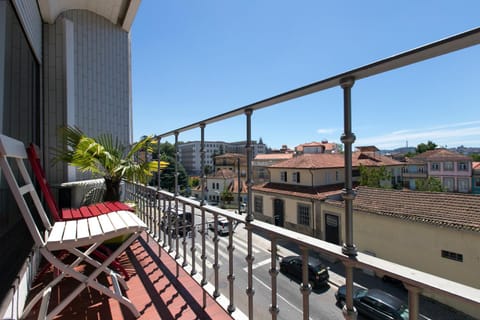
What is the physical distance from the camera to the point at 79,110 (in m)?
4.16

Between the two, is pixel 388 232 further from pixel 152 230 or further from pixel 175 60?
pixel 175 60

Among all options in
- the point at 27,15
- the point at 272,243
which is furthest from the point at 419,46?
the point at 27,15

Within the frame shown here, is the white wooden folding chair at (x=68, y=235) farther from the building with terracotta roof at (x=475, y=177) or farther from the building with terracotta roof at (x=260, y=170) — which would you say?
the building with terracotta roof at (x=475, y=177)

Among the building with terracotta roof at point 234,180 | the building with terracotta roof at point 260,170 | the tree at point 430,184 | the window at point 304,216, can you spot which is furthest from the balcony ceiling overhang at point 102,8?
the tree at point 430,184

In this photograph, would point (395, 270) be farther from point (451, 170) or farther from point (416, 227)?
point (451, 170)

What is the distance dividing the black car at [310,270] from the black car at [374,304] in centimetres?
13

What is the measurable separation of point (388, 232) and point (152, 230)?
7.73ft

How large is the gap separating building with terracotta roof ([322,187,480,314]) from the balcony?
5.1 inches

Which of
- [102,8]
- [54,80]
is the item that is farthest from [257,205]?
[102,8]

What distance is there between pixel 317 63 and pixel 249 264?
2.28 meters

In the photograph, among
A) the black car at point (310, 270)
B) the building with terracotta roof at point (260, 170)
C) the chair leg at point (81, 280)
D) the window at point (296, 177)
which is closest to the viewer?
the black car at point (310, 270)

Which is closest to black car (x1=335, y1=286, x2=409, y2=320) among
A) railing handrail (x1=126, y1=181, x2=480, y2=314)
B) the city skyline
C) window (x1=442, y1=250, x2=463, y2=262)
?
railing handrail (x1=126, y1=181, x2=480, y2=314)

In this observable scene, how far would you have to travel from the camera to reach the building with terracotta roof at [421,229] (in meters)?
0.86

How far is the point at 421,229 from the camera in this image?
3.39 ft
